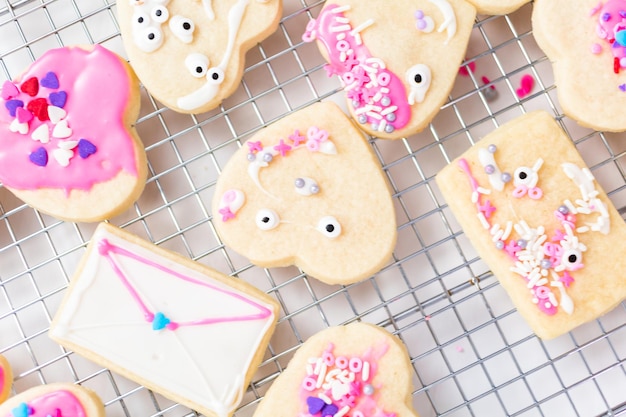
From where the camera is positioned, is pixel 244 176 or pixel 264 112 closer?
pixel 244 176

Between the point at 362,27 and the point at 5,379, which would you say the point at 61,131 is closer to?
the point at 5,379

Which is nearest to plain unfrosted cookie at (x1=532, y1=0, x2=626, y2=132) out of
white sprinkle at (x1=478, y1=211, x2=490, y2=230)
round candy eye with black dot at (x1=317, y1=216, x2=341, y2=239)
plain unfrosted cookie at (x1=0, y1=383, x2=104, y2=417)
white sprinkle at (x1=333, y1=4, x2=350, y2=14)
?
white sprinkle at (x1=478, y1=211, x2=490, y2=230)

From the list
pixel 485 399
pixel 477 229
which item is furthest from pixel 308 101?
pixel 485 399

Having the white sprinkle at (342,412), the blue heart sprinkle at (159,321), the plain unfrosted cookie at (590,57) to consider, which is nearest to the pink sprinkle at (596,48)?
the plain unfrosted cookie at (590,57)

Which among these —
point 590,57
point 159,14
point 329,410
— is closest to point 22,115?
point 159,14

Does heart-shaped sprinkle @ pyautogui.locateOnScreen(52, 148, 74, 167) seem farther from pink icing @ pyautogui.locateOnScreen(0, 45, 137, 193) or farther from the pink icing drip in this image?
the pink icing drip

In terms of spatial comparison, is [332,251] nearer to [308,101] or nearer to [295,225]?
[295,225]
